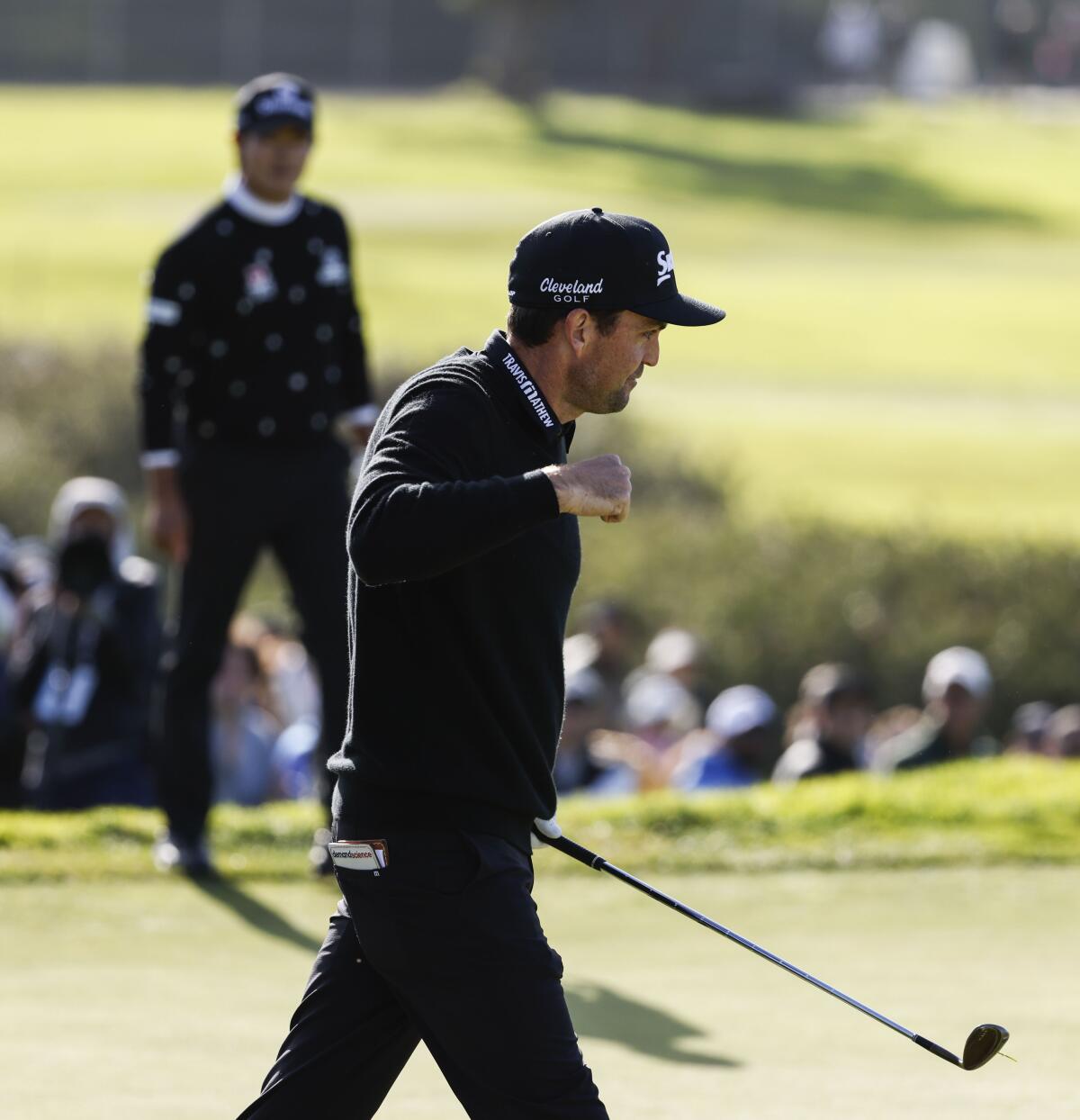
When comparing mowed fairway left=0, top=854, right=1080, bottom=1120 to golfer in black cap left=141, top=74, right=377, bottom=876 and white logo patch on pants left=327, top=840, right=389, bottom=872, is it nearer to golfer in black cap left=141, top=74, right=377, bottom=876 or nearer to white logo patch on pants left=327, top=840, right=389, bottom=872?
golfer in black cap left=141, top=74, right=377, bottom=876

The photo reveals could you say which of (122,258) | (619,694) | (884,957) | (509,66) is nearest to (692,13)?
(509,66)

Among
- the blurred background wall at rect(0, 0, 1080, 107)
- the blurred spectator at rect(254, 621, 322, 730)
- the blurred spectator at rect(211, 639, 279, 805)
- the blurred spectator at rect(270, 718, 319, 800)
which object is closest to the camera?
the blurred spectator at rect(211, 639, 279, 805)

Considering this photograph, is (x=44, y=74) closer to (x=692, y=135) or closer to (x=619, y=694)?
(x=692, y=135)

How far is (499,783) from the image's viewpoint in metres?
3.60

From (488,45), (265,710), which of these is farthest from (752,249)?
(265,710)

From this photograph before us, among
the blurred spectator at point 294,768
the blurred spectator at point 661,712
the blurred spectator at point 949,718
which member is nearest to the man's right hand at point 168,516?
the blurred spectator at point 294,768

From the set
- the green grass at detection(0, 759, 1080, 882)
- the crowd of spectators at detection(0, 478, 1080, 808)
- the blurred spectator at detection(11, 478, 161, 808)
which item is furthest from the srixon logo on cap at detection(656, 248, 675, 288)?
the blurred spectator at detection(11, 478, 161, 808)

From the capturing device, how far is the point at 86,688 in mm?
8625

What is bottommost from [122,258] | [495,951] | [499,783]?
[122,258]

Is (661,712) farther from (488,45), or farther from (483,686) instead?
(488,45)

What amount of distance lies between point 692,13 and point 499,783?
74270mm

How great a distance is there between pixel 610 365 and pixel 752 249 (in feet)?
148

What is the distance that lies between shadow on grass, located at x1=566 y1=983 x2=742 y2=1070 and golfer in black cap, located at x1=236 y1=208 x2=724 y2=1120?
1483 millimetres

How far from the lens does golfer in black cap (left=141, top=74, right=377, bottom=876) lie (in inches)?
254
